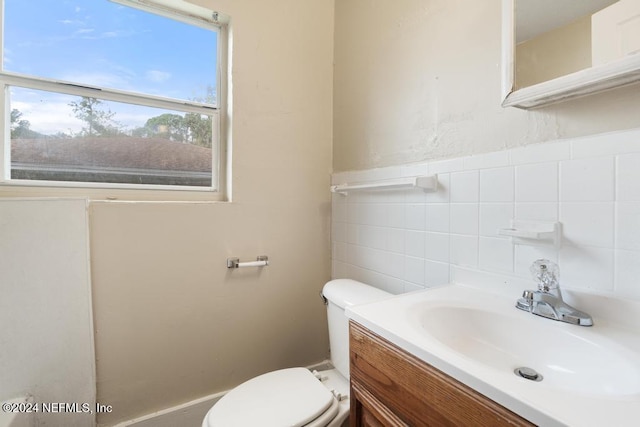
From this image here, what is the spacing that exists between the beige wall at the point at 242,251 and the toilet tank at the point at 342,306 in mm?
367

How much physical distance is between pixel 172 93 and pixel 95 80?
298 mm

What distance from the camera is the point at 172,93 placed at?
142 cm

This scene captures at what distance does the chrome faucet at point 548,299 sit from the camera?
71cm

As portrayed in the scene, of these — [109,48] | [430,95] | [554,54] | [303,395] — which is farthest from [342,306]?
[109,48]

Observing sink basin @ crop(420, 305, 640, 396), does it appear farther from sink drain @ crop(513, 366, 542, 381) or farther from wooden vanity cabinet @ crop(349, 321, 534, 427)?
wooden vanity cabinet @ crop(349, 321, 534, 427)

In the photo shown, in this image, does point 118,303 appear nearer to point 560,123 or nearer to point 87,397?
point 87,397

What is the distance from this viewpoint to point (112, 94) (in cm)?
127

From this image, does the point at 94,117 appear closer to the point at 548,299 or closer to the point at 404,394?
the point at 404,394

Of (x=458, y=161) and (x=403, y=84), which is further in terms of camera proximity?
(x=403, y=84)

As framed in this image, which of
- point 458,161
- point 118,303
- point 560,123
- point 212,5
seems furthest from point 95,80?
point 560,123

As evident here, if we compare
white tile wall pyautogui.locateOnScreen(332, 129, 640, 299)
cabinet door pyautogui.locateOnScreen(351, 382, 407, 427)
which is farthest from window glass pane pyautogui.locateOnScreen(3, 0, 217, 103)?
cabinet door pyautogui.locateOnScreen(351, 382, 407, 427)

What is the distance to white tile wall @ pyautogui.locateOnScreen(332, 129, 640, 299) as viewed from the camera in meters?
0.70

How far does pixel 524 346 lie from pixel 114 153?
164 cm

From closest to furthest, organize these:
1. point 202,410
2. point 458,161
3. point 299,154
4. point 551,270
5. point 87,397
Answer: point 551,270, point 458,161, point 87,397, point 202,410, point 299,154
